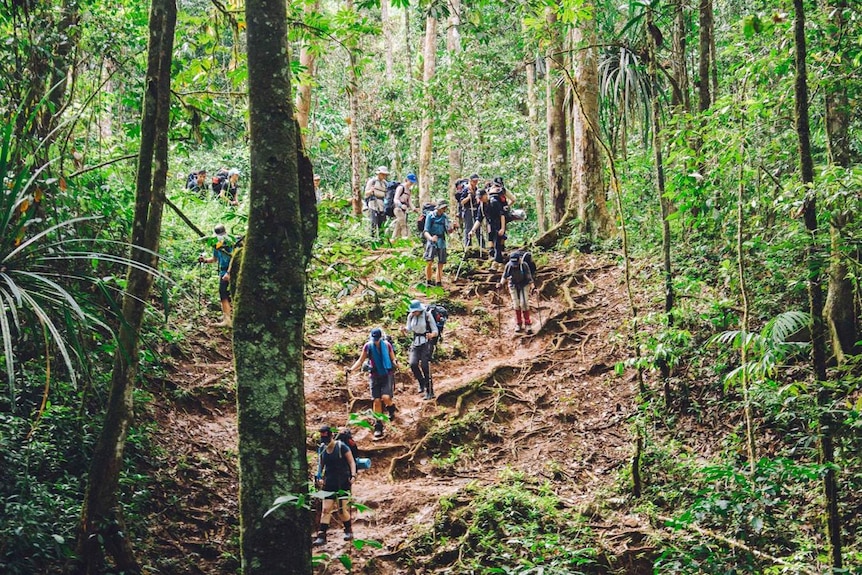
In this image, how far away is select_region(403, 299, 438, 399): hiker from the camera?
420 inches

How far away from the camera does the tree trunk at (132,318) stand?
17.5 ft

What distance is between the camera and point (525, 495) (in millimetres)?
7879

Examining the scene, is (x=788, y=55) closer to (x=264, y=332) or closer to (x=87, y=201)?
(x=264, y=332)

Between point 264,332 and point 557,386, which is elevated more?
point 264,332

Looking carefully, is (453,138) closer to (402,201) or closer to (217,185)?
(402,201)

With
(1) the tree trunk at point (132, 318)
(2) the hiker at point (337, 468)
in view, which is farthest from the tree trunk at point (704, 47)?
(1) the tree trunk at point (132, 318)

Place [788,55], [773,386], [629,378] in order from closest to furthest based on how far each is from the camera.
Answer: [773,386] < [788,55] < [629,378]

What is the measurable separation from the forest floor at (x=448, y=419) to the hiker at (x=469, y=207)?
2.01 metres

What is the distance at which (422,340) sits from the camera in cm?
1070

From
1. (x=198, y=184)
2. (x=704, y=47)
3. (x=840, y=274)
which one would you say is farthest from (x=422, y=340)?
(x=198, y=184)

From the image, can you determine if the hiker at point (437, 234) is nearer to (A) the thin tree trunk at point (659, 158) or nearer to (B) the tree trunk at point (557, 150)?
(B) the tree trunk at point (557, 150)

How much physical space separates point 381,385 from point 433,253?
4.11m

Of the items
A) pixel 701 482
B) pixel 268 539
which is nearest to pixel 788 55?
pixel 701 482

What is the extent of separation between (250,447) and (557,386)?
307 inches
